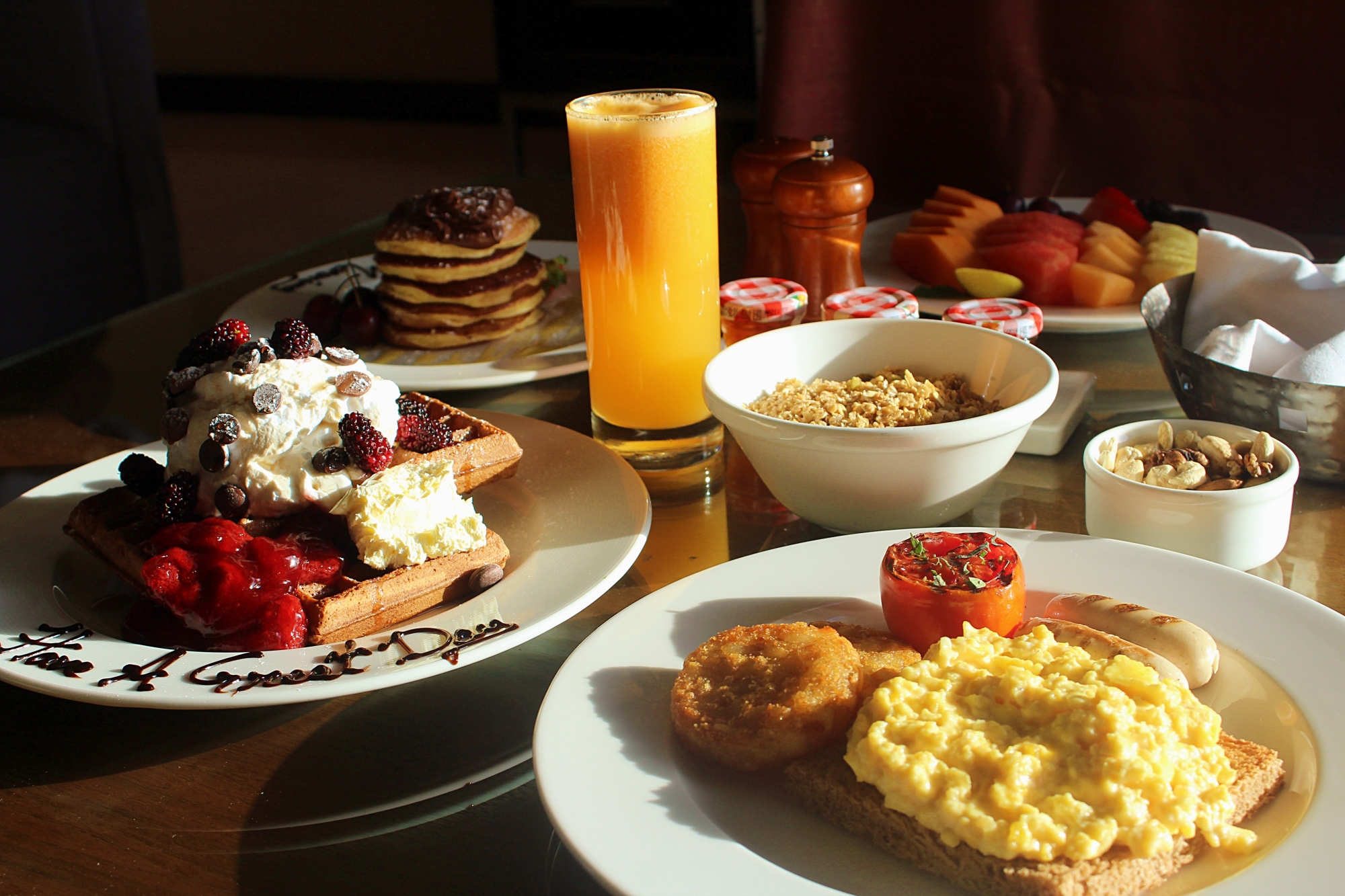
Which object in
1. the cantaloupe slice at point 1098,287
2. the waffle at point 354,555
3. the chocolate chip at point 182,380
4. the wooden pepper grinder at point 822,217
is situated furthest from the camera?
the cantaloupe slice at point 1098,287

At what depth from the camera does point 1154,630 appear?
94 centimetres

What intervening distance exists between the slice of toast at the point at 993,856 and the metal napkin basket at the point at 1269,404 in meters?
0.51

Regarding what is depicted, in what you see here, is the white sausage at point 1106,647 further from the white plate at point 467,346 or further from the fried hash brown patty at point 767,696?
the white plate at point 467,346

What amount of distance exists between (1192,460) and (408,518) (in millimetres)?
819

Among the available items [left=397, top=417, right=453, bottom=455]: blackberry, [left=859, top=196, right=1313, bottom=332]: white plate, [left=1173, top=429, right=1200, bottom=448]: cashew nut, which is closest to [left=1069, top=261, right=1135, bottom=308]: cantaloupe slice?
[left=859, top=196, right=1313, bottom=332]: white plate

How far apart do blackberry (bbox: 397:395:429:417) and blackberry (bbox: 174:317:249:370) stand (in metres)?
0.20

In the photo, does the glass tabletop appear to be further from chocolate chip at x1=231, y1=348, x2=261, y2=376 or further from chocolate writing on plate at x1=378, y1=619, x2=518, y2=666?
chocolate chip at x1=231, y1=348, x2=261, y2=376

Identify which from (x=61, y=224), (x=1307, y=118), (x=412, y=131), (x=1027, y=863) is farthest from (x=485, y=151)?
(x=1027, y=863)

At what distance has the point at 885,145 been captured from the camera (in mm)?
3699

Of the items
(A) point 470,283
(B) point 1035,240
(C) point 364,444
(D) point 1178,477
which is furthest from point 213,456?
(B) point 1035,240

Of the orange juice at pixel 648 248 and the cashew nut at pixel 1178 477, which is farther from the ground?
the orange juice at pixel 648 248

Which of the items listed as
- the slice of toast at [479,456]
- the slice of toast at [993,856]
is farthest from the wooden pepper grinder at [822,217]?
the slice of toast at [993,856]

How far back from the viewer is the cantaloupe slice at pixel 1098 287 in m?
1.80

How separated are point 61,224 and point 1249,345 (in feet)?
11.9
